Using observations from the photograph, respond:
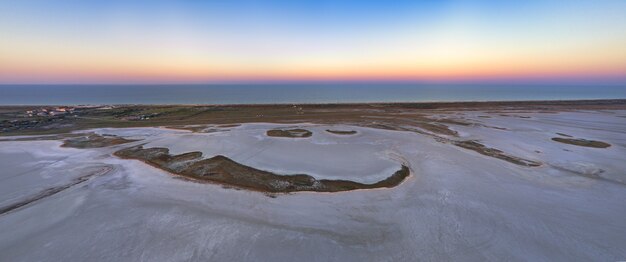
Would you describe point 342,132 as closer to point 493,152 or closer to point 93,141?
point 493,152

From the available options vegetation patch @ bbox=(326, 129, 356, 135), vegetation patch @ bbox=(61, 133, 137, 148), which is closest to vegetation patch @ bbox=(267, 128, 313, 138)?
vegetation patch @ bbox=(326, 129, 356, 135)

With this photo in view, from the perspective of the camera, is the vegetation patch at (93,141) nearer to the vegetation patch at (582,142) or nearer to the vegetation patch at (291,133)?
the vegetation patch at (291,133)

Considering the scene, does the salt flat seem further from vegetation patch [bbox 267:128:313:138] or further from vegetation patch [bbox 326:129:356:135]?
vegetation patch [bbox 326:129:356:135]

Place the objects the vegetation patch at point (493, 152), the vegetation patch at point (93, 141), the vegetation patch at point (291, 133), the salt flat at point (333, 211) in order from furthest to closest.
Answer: the vegetation patch at point (291, 133), the vegetation patch at point (93, 141), the vegetation patch at point (493, 152), the salt flat at point (333, 211)

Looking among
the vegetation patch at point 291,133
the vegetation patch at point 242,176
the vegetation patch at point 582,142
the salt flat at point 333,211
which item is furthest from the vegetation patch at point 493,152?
the vegetation patch at point 291,133

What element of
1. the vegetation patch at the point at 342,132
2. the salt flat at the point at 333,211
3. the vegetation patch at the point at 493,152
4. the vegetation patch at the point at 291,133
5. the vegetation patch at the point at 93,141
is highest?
the vegetation patch at the point at 342,132

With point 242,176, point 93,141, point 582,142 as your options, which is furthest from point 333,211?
point 582,142

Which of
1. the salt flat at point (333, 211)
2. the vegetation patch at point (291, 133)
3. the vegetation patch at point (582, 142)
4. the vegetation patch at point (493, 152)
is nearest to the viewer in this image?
the salt flat at point (333, 211)

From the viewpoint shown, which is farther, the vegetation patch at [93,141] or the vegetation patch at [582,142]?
the vegetation patch at [93,141]
